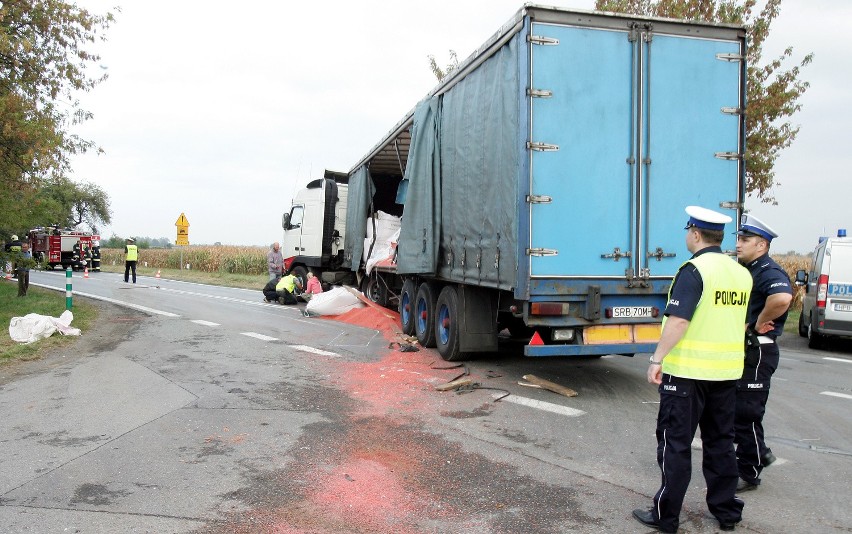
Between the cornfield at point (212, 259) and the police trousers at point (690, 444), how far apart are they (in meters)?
33.3

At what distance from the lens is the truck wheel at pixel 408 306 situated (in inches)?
415

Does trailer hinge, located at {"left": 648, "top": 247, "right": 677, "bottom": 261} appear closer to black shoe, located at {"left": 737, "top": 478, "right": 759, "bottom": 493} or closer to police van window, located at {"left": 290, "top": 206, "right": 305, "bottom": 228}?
black shoe, located at {"left": 737, "top": 478, "right": 759, "bottom": 493}

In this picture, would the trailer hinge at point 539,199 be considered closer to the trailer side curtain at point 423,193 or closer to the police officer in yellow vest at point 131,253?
Result: the trailer side curtain at point 423,193

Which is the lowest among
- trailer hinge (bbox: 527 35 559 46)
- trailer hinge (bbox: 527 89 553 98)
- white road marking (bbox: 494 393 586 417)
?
white road marking (bbox: 494 393 586 417)

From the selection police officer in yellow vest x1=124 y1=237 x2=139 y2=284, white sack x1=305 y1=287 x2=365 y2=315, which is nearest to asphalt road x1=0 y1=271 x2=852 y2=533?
white sack x1=305 y1=287 x2=365 y2=315

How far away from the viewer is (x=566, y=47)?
660 cm

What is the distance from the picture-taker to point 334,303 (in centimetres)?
1421

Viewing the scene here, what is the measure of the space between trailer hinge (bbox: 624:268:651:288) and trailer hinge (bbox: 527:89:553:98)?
1.89 meters

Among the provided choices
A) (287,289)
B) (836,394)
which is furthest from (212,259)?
A: (836,394)

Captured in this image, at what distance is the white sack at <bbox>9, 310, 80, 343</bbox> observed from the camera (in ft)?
32.7

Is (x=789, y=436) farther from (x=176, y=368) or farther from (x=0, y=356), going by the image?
(x=0, y=356)

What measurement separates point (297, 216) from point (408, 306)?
26.2ft

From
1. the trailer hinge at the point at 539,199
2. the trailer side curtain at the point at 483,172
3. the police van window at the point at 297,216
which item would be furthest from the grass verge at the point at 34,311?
the trailer hinge at the point at 539,199

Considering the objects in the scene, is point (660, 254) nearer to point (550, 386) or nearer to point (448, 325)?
point (550, 386)
